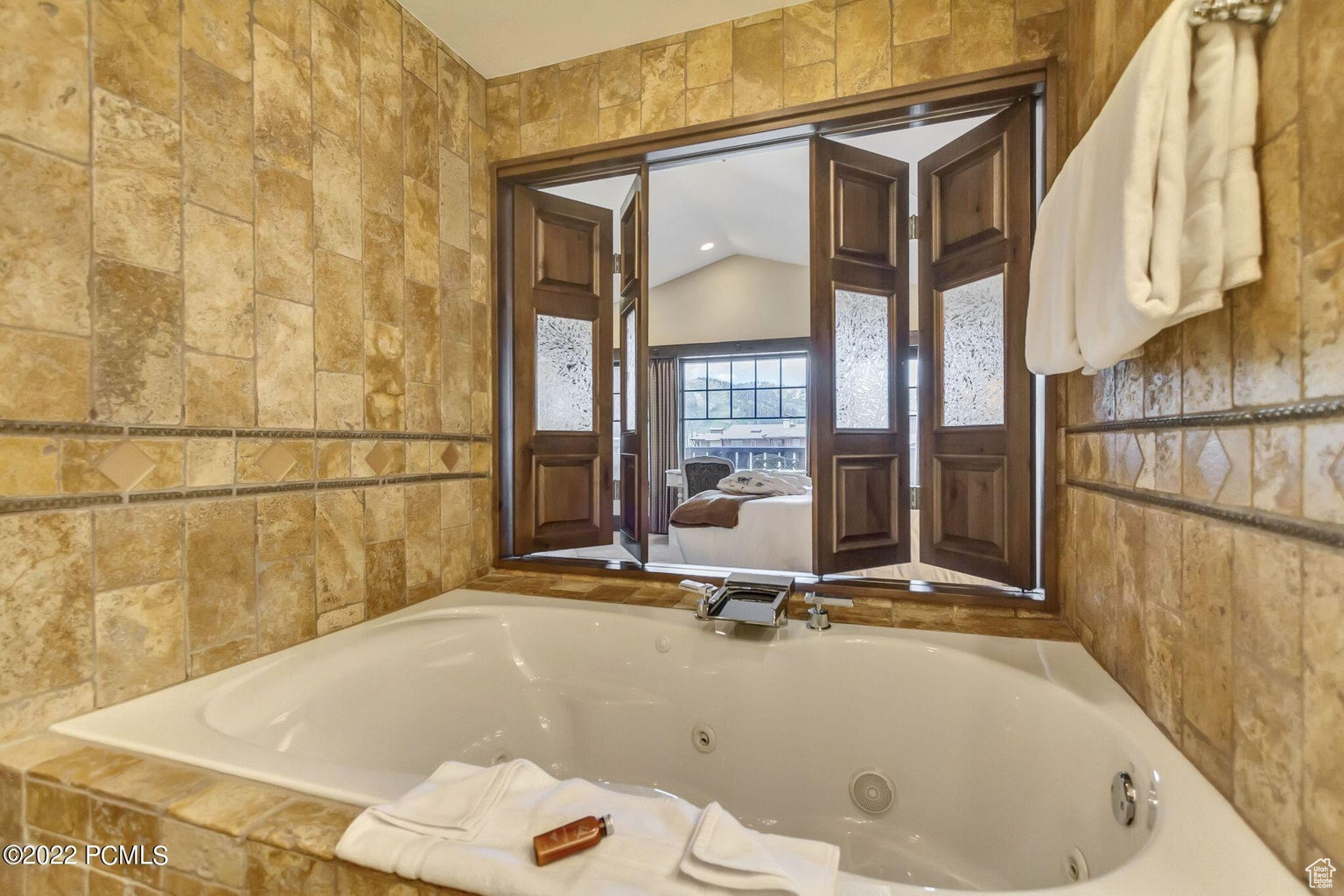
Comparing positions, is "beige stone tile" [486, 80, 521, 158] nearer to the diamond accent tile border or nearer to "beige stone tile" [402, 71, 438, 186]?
"beige stone tile" [402, 71, 438, 186]

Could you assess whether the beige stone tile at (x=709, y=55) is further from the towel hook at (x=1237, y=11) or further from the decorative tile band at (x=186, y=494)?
the decorative tile band at (x=186, y=494)

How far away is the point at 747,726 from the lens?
147 cm

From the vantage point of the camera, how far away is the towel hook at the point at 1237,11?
0.70 meters

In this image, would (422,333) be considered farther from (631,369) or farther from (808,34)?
(808,34)

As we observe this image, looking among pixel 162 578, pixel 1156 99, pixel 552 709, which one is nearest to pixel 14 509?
pixel 162 578

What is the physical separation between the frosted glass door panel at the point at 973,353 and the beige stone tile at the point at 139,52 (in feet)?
7.39

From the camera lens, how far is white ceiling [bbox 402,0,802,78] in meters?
1.87

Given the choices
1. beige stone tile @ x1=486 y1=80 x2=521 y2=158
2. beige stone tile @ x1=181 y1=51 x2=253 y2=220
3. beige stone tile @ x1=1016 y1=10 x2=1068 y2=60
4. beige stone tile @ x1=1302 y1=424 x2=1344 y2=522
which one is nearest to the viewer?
beige stone tile @ x1=1302 y1=424 x2=1344 y2=522

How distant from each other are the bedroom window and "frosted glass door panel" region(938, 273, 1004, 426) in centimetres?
416

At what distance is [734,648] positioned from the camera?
4.96ft

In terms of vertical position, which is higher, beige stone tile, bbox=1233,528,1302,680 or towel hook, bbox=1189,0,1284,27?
towel hook, bbox=1189,0,1284,27

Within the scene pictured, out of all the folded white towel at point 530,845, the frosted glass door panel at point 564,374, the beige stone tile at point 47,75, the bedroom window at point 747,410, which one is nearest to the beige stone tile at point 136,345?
the beige stone tile at point 47,75

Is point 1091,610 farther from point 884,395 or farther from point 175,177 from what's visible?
point 175,177

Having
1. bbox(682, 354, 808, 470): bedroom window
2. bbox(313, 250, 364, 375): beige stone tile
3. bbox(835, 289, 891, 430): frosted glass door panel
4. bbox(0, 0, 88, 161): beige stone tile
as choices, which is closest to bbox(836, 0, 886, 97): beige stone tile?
bbox(835, 289, 891, 430): frosted glass door panel
